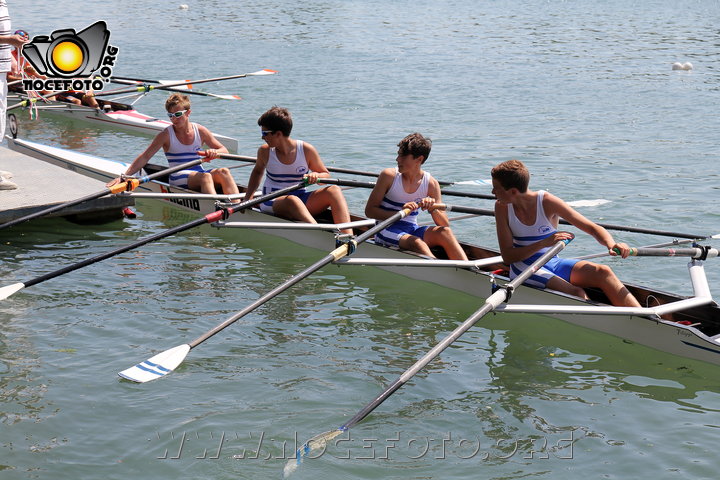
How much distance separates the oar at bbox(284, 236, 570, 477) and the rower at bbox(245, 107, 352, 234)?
2.79m

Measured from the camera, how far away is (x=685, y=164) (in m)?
14.1

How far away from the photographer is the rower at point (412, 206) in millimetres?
7980

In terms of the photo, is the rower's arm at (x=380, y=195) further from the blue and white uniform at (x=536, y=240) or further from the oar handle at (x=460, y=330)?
the oar handle at (x=460, y=330)

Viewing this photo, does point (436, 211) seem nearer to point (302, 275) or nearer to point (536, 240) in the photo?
point (536, 240)

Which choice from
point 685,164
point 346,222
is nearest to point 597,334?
point 346,222

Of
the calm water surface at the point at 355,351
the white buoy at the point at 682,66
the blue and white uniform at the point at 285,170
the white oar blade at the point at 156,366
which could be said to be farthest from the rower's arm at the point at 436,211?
the white buoy at the point at 682,66

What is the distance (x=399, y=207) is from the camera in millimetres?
8164

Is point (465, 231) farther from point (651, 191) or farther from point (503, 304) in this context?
point (503, 304)

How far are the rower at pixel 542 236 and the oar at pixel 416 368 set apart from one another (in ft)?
0.62

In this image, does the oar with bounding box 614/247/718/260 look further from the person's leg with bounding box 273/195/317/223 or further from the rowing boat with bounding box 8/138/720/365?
the person's leg with bounding box 273/195/317/223

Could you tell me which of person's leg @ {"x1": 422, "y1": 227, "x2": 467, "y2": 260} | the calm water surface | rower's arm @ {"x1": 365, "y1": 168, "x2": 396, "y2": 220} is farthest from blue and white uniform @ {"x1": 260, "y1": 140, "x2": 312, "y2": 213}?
person's leg @ {"x1": 422, "y1": 227, "x2": 467, "y2": 260}

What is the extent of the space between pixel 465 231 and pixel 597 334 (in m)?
3.59

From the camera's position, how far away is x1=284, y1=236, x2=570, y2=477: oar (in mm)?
5164

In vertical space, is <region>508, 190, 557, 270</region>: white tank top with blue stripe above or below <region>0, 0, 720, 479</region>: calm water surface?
above
